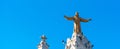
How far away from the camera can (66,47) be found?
46.7 meters

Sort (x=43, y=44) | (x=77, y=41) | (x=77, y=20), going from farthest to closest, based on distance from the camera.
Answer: (x=43, y=44) → (x=77, y=20) → (x=77, y=41)

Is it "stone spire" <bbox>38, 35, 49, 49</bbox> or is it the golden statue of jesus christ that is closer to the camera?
the golden statue of jesus christ

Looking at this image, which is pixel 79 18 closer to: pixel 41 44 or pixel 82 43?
pixel 82 43

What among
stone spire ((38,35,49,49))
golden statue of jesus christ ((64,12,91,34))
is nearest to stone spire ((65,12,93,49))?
golden statue of jesus christ ((64,12,91,34))

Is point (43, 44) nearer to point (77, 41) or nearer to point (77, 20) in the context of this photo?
point (77, 20)

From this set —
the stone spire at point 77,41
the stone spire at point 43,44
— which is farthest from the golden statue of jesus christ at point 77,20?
the stone spire at point 43,44

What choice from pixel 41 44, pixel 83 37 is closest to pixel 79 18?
pixel 83 37

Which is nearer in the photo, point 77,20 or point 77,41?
point 77,41

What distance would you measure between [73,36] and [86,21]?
407cm

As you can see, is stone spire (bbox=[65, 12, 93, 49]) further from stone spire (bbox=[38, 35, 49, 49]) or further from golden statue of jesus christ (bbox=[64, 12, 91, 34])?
stone spire (bbox=[38, 35, 49, 49])

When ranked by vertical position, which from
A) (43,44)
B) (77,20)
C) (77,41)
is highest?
(43,44)

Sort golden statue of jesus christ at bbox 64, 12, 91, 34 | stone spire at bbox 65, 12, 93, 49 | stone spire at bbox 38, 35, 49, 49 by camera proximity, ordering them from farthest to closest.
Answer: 1. stone spire at bbox 38, 35, 49, 49
2. golden statue of jesus christ at bbox 64, 12, 91, 34
3. stone spire at bbox 65, 12, 93, 49

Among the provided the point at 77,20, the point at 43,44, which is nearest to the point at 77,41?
the point at 77,20

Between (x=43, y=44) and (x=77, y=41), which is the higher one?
(x=43, y=44)
